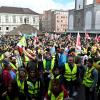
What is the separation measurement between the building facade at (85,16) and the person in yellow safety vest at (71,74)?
5282 cm

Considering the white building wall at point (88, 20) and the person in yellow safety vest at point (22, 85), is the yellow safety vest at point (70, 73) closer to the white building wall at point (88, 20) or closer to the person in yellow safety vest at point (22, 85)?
the person in yellow safety vest at point (22, 85)

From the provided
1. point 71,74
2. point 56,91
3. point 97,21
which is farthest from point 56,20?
point 56,91

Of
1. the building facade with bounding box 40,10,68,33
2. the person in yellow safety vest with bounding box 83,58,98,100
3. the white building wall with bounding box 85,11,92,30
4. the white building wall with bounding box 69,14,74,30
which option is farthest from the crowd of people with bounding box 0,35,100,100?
the building facade with bounding box 40,10,68,33

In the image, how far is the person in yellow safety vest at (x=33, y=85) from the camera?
6.42m

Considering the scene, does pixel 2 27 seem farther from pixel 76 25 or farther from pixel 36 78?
pixel 36 78

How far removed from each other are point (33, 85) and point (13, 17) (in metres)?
82.3

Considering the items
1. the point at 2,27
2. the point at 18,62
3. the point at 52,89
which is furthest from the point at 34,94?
the point at 2,27

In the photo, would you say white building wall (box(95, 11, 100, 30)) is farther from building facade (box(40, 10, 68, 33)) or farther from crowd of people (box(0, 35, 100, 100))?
building facade (box(40, 10, 68, 33))

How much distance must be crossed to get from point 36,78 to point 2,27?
81.8 m

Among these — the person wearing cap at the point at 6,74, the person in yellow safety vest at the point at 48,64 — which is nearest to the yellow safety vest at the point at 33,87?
the person wearing cap at the point at 6,74

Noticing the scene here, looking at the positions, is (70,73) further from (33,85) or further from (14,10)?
(14,10)

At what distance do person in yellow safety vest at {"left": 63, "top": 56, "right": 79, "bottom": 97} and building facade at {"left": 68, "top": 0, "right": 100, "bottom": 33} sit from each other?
52.8m

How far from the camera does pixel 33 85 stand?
21.2ft

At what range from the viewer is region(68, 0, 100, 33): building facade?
64269 mm
